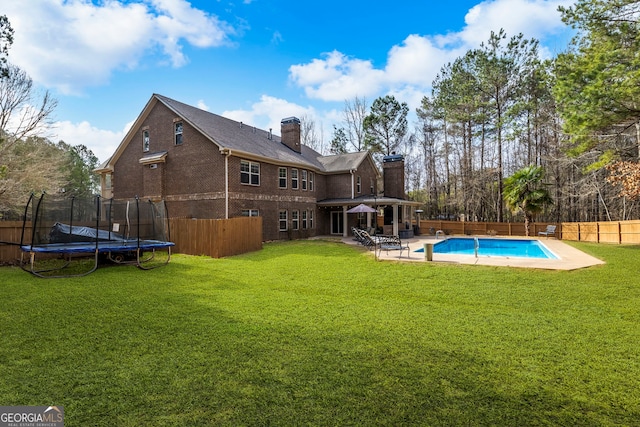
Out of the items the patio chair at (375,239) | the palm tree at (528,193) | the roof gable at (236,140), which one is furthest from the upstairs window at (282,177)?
the palm tree at (528,193)

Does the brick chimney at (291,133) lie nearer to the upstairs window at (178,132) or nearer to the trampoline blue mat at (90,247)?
the upstairs window at (178,132)

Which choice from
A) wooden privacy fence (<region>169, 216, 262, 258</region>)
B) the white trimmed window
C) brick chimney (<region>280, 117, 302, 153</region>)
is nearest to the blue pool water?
the white trimmed window

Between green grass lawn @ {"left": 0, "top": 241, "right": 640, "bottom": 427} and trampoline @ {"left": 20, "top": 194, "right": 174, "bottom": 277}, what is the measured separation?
241 centimetres

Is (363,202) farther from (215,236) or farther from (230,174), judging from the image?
(215,236)

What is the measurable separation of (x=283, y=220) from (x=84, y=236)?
11.0m

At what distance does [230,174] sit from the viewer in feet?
54.3

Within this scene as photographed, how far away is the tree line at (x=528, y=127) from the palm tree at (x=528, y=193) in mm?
150

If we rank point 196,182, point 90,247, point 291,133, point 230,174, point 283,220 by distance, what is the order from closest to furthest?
point 90,247, point 230,174, point 196,182, point 283,220, point 291,133

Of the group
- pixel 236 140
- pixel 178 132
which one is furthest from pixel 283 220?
pixel 178 132

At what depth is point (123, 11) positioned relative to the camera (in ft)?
32.6

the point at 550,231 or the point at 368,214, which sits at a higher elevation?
the point at 368,214

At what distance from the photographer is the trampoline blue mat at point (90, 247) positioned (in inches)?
340

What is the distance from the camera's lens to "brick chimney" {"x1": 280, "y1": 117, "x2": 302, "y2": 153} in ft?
79.2

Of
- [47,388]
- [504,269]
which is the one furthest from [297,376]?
[504,269]
